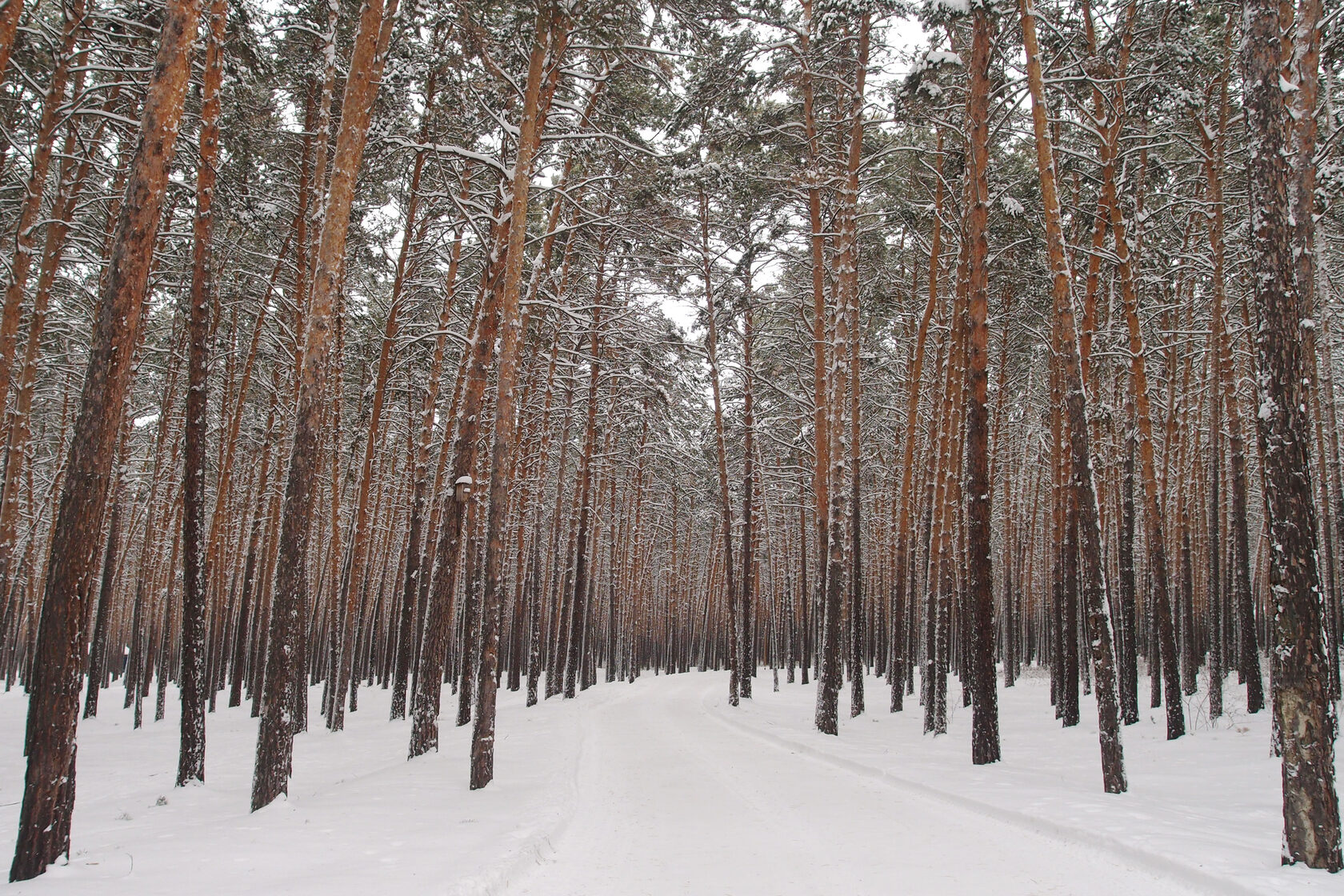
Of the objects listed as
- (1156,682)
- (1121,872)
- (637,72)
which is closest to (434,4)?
(637,72)

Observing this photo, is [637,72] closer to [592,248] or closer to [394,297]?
[394,297]

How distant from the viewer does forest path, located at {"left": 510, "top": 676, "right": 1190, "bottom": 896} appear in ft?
16.6

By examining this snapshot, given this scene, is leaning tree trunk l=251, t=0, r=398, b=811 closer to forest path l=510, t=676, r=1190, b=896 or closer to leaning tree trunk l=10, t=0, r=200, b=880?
leaning tree trunk l=10, t=0, r=200, b=880

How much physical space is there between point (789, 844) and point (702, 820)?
1.15 m

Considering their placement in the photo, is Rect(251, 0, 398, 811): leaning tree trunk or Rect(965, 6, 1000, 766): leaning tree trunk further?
Rect(965, 6, 1000, 766): leaning tree trunk

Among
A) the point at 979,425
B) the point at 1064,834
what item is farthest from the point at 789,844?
the point at 979,425

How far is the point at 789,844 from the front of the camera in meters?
6.08

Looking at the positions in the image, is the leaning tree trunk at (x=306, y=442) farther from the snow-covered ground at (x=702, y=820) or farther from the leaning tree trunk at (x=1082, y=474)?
the leaning tree trunk at (x=1082, y=474)

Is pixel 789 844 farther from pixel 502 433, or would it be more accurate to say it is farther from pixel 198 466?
pixel 198 466

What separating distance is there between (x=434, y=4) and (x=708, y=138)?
459 cm

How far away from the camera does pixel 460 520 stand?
998 cm

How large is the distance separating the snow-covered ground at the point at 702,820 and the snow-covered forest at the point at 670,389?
74mm

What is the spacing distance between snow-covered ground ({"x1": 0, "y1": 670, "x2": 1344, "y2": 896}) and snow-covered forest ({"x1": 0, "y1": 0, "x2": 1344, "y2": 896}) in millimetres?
74

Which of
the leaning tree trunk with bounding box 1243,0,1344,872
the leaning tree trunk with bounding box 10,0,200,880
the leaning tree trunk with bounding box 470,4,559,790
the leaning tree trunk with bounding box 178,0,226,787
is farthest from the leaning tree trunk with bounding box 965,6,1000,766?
the leaning tree trunk with bounding box 178,0,226,787
